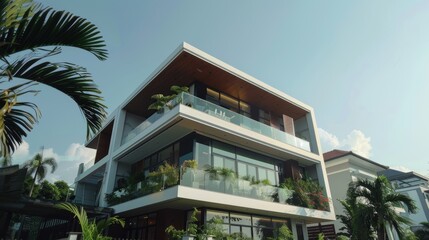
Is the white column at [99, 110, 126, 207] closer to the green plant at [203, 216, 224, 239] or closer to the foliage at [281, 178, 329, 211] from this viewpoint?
the green plant at [203, 216, 224, 239]

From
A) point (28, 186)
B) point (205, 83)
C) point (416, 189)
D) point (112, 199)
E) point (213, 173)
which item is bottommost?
point (112, 199)

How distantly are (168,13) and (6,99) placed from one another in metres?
7.79

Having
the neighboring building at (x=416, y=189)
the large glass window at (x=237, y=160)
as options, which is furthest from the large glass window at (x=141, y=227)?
the neighboring building at (x=416, y=189)

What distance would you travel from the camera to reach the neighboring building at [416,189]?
98.6ft

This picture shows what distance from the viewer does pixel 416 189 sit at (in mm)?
30922

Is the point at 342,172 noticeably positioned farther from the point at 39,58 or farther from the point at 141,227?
the point at 39,58

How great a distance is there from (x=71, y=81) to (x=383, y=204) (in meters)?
15.0

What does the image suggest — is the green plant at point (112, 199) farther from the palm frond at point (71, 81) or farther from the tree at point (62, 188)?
the tree at point (62, 188)

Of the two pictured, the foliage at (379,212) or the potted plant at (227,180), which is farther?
the foliage at (379,212)

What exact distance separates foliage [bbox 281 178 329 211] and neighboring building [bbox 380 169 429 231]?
16533 millimetres

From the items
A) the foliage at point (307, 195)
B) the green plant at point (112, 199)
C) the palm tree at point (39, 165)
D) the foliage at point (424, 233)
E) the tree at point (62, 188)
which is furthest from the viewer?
the tree at point (62, 188)

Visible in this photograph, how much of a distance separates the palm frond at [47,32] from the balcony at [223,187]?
9238 millimetres

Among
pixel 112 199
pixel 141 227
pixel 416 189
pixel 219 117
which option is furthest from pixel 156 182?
pixel 416 189

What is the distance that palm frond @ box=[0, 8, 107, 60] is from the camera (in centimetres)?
254
